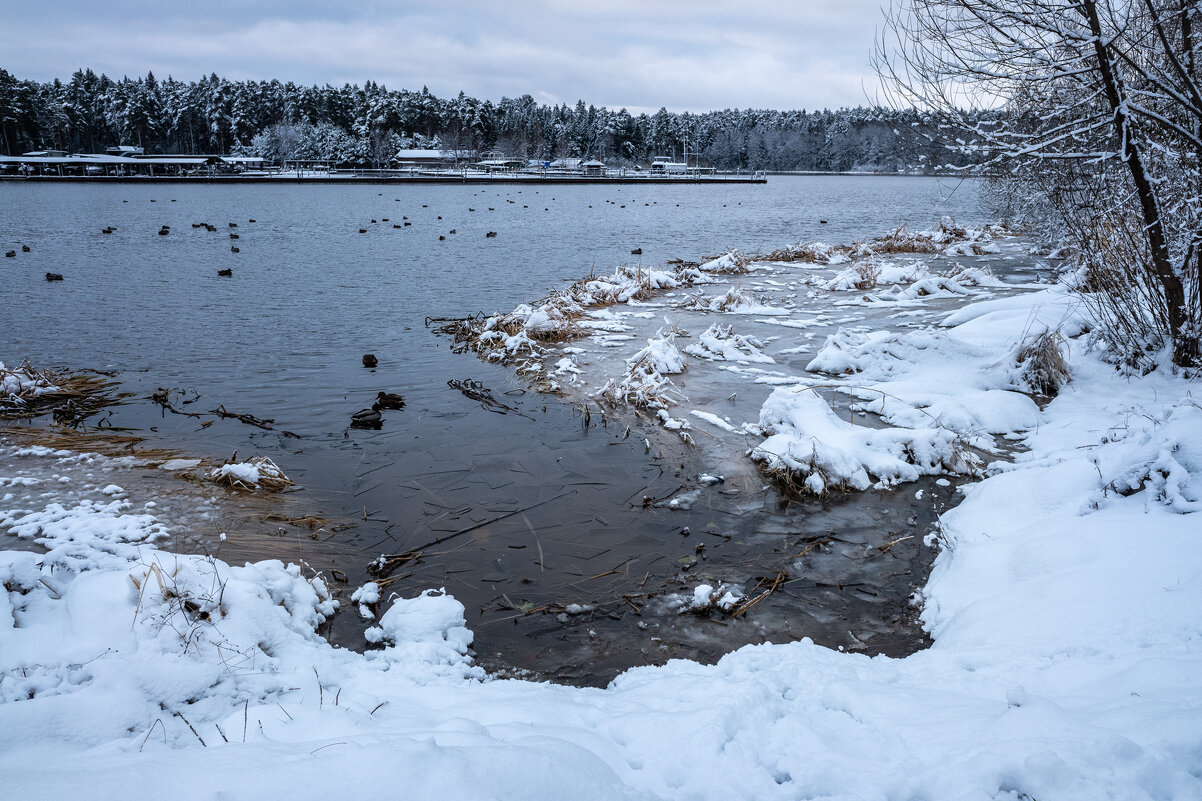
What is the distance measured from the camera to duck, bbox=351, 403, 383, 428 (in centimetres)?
923

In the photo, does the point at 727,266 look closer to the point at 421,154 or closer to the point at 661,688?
the point at 661,688

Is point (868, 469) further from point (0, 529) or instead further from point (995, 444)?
point (0, 529)

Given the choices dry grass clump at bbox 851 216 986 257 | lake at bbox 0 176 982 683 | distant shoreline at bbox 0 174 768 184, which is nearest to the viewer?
lake at bbox 0 176 982 683

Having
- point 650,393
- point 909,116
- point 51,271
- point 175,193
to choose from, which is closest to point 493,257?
point 51,271

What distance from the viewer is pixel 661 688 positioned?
3.83 metres

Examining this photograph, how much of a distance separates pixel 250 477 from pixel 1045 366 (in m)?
9.95

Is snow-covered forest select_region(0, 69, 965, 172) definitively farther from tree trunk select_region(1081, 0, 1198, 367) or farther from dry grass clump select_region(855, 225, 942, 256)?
tree trunk select_region(1081, 0, 1198, 367)

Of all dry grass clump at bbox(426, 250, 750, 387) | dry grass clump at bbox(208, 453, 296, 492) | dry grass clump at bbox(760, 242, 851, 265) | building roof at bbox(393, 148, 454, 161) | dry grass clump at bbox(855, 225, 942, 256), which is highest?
building roof at bbox(393, 148, 454, 161)

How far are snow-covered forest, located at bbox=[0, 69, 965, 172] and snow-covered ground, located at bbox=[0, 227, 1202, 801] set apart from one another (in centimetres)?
11568

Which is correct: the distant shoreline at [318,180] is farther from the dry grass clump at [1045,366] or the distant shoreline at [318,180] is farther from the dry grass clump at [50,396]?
the dry grass clump at [1045,366]

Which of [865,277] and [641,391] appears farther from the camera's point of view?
[865,277]

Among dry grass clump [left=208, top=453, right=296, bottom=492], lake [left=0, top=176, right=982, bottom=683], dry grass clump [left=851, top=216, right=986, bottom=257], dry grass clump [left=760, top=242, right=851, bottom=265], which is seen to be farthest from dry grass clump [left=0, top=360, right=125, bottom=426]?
dry grass clump [left=851, top=216, right=986, bottom=257]

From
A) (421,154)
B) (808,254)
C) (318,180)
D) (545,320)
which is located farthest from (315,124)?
(545,320)

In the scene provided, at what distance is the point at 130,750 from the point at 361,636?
6.18ft
